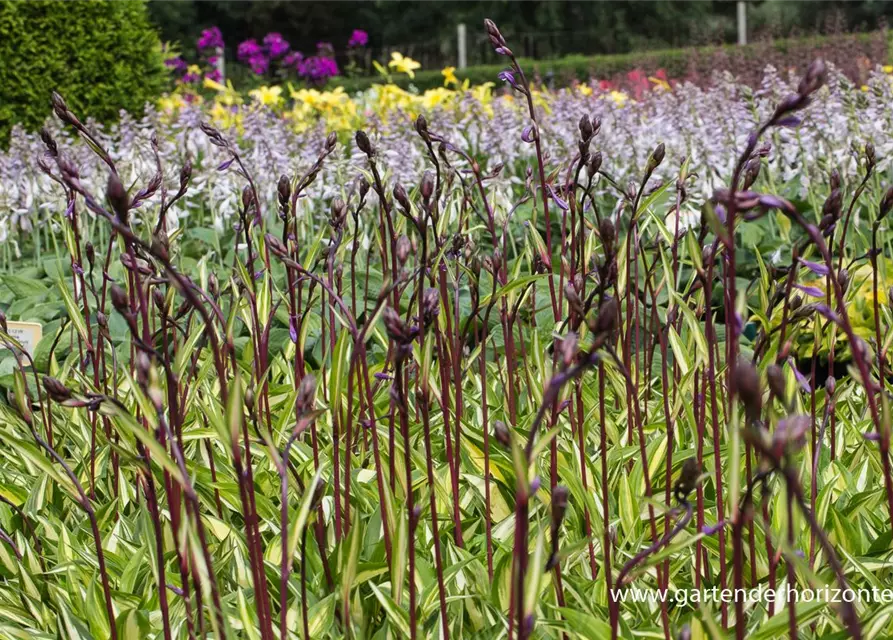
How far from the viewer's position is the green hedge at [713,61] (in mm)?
13049

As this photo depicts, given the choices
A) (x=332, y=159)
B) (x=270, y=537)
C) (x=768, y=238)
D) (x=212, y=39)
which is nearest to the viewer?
(x=270, y=537)

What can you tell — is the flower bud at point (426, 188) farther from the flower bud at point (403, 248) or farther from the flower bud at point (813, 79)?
the flower bud at point (813, 79)

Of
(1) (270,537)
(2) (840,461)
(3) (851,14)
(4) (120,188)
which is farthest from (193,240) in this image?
(3) (851,14)

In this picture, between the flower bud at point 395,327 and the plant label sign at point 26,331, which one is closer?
the flower bud at point 395,327

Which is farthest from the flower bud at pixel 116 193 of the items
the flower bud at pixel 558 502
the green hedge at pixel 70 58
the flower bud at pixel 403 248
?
the green hedge at pixel 70 58

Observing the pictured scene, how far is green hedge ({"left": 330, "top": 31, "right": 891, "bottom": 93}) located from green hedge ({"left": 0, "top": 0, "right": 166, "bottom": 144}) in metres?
5.69

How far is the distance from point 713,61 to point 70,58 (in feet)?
31.7

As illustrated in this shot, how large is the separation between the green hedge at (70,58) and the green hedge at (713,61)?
5689 mm

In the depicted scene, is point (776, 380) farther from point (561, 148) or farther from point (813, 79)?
point (561, 148)

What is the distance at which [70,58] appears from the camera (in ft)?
26.5

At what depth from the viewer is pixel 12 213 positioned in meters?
4.31

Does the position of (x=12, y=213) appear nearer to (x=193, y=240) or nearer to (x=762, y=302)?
(x=193, y=240)

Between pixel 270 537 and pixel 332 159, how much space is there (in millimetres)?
2347

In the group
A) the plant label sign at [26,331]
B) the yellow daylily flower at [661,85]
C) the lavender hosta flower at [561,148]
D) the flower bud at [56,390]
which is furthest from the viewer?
the yellow daylily flower at [661,85]
